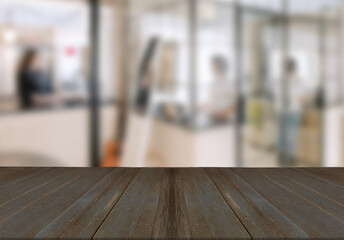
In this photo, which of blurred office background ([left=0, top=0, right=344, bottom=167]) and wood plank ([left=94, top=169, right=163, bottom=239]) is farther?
blurred office background ([left=0, top=0, right=344, bottom=167])

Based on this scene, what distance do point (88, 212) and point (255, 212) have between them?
0.85 ft

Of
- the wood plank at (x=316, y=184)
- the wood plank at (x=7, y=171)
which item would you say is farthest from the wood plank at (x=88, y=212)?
the wood plank at (x=316, y=184)

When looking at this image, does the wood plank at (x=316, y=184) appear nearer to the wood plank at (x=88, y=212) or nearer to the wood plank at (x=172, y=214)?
the wood plank at (x=172, y=214)

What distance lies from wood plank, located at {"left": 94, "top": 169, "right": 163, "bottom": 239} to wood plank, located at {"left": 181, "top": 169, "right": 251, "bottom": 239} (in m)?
0.06

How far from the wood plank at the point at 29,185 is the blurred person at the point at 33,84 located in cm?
275

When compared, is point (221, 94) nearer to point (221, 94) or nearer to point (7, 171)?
point (221, 94)

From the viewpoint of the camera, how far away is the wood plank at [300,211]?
1.56ft

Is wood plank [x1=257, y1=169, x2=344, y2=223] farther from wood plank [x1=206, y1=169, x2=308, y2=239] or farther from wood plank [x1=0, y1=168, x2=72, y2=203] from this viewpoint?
wood plank [x1=0, y1=168, x2=72, y2=203]

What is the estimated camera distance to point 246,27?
332cm

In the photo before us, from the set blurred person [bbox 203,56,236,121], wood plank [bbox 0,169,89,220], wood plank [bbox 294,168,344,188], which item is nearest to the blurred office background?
blurred person [bbox 203,56,236,121]

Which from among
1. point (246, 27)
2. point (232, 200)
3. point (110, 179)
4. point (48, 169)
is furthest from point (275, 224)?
point (246, 27)

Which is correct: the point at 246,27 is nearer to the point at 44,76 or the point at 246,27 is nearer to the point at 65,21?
the point at 65,21

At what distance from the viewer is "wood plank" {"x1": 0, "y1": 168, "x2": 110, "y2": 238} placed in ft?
1.55

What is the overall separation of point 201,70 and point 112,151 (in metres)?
1.31
